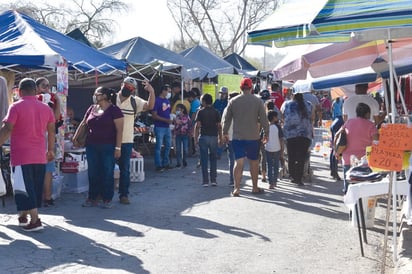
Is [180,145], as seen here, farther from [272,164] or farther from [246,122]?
[246,122]

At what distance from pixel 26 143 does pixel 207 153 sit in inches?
188

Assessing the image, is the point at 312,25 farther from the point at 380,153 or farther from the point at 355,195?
the point at 355,195

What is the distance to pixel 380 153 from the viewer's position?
5.75 m

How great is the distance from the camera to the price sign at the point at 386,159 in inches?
223

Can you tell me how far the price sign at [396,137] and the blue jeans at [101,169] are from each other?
170 inches

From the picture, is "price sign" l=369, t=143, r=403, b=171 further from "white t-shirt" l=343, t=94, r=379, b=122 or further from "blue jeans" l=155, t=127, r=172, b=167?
"blue jeans" l=155, t=127, r=172, b=167

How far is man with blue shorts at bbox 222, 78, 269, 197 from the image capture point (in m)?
10.0

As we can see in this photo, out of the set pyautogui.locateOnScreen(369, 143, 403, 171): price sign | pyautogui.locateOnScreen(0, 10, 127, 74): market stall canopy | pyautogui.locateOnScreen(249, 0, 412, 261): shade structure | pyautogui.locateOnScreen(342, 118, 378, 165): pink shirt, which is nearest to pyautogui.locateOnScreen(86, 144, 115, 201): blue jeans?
pyautogui.locateOnScreen(0, 10, 127, 74): market stall canopy

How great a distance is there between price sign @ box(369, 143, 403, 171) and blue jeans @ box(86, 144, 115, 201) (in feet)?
13.8

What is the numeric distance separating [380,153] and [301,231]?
2.36 meters

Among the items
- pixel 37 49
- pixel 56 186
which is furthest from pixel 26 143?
pixel 37 49

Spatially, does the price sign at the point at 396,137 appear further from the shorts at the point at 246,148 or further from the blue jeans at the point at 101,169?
the shorts at the point at 246,148

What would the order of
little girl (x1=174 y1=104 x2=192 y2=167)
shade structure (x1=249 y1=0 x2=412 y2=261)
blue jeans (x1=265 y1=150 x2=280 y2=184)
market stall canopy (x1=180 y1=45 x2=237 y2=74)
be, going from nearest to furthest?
shade structure (x1=249 y1=0 x2=412 y2=261) < blue jeans (x1=265 y1=150 x2=280 y2=184) < little girl (x1=174 y1=104 x2=192 y2=167) < market stall canopy (x1=180 y1=45 x2=237 y2=74)

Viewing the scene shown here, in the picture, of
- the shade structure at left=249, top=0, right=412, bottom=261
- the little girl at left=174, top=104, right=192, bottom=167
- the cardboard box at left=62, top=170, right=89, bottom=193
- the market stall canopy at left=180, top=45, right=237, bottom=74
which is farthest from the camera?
the market stall canopy at left=180, top=45, right=237, bottom=74
